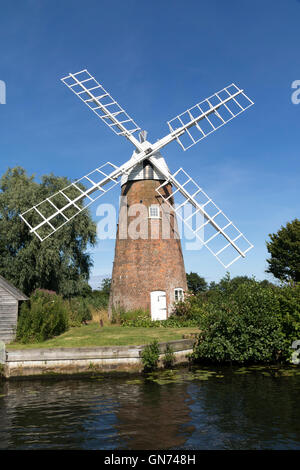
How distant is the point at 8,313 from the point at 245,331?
9396 millimetres

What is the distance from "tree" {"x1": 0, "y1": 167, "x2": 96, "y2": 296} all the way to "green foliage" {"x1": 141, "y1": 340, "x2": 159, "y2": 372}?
51.1 ft

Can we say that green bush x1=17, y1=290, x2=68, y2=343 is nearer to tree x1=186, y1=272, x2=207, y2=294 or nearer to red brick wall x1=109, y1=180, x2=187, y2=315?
red brick wall x1=109, y1=180, x2=187, y2=315

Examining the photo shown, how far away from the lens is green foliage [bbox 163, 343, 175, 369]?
1226cm

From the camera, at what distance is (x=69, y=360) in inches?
464

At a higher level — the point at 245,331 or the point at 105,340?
the point at 245,331

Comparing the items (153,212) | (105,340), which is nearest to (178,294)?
(153,212)

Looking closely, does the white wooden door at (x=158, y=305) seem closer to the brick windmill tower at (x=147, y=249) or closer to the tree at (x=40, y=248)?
the brick windmill tower at (x=147, y=249)

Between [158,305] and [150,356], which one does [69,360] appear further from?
[158,305]

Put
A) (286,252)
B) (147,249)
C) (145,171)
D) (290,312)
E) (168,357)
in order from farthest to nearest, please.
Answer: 1. (286,252)
2. (145,171)
3. (147,249)
4. (290,312)
5. (168,357)

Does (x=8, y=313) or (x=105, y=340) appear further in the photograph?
(x=8, y=313)

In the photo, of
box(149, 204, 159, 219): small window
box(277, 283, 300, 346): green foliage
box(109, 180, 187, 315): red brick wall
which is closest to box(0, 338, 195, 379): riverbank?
box(277, 283, 300, 346): green foliage

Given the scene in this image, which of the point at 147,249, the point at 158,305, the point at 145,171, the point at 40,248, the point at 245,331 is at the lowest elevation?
the point at 245,331
